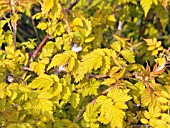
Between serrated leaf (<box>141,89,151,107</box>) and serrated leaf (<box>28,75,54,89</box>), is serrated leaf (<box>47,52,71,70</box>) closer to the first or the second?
serrated leaf (<box>28,75,54,89</box>)

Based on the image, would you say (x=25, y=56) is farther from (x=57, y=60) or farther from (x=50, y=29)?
(x=57, y=60)

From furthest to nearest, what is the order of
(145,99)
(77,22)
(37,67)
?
(77,22)
(37,67)
(145,99)

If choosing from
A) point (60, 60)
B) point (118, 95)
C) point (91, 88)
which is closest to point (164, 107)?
point (118, 95)

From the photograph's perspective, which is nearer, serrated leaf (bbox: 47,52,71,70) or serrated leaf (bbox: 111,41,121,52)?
serrated leaf (bbox: 47,52,71,70)

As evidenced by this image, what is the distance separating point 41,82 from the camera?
6.13 ft

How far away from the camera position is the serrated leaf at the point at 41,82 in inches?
73.0

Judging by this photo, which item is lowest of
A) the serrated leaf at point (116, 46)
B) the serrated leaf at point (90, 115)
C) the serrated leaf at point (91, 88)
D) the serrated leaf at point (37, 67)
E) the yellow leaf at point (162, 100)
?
the serrated leaf at point (90, 115)

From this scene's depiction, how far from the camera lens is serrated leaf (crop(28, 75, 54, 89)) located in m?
1.85

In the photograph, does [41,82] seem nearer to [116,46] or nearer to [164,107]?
[116,46]

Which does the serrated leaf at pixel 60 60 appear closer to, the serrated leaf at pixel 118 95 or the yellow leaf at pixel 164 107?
the serrated leaf at pixel 118 95

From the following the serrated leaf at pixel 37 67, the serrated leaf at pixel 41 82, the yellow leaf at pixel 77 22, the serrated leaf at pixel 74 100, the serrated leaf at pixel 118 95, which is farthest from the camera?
the yellow leaf at pixel 77 22

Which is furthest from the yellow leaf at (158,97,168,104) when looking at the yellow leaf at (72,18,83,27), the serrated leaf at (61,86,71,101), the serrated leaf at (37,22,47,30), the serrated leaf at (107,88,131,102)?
the serrated leaf at (37,22,47,30)

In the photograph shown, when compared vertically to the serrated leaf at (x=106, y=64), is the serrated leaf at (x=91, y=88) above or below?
below

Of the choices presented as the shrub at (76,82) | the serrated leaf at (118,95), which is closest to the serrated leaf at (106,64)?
the shrub at (76,82)
